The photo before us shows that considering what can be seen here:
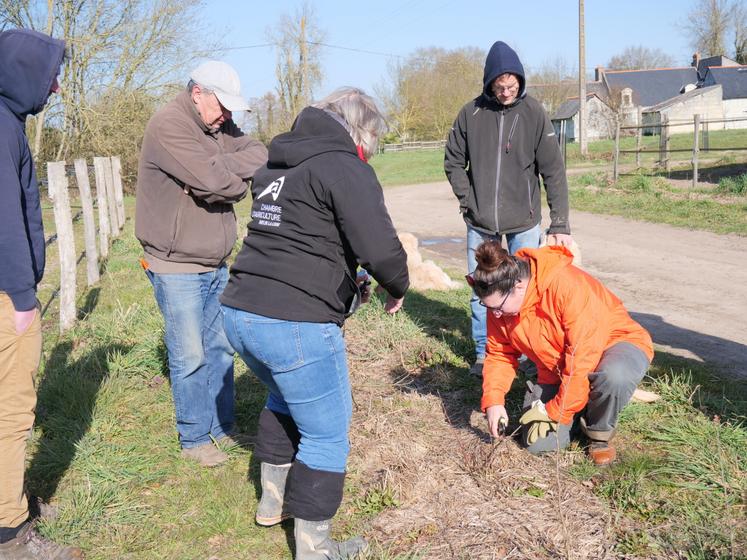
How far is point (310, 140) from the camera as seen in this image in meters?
2.73

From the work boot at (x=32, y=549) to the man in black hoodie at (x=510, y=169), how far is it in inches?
116

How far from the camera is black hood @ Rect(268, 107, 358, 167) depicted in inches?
107

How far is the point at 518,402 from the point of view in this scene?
4598 millimetres

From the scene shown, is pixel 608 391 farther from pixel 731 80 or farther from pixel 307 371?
pixel 731 80

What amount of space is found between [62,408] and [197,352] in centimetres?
137

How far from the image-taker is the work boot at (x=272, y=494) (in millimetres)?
3271

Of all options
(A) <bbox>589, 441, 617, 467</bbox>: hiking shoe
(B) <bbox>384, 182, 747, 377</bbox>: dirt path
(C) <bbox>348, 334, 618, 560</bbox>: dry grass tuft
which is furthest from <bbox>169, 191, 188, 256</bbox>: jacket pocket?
→ (B) <bbox>384, 182, 747, 377</bbox>: dirt path

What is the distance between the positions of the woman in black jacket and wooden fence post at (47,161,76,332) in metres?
4.72

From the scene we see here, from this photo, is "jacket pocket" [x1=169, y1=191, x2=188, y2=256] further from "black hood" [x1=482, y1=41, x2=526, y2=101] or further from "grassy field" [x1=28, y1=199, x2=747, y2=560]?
"black hood" [x1=482, y1=41, x2=526, y2=101]

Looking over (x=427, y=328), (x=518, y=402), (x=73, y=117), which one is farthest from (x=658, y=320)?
(x=73, y=117)

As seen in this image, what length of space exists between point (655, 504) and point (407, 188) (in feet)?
70.7

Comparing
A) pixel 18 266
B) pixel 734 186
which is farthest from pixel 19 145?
pixel 734 186

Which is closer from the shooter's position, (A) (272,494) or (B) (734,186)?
(A) (272,494)

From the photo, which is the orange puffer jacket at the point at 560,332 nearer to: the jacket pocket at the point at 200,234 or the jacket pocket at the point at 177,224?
the jacket pocket at the point at 200,234
